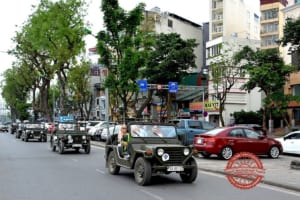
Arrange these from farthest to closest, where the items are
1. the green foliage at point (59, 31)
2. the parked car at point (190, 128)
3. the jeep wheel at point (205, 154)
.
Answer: the green foliage at point (59, 31)
the parked car at point (190, 128)
the jeep wheel at point (205, 154)

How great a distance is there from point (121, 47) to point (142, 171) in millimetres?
17961

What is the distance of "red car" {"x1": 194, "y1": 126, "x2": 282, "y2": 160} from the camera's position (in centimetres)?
1958

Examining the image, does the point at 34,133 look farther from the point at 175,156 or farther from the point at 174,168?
the point at 174,168

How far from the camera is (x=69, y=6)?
44000 mm

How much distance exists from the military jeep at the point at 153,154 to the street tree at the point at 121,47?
13858mm

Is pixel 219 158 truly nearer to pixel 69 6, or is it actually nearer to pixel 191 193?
pixel 191 193

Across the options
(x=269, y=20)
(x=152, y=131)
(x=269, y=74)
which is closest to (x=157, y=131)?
(x=152, y=131)

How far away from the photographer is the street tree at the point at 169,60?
162ft

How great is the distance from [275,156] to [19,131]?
2875cm

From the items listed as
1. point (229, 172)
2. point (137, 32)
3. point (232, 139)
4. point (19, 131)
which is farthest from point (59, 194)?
point (19, 131)

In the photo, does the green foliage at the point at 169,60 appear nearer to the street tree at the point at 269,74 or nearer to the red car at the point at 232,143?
the street tree at the point at 269,74

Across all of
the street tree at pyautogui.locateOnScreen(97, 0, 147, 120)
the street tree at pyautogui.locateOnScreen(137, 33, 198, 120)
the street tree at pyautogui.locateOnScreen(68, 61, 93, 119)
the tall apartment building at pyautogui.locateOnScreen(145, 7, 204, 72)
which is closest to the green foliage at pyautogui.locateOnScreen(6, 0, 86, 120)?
the street tree at pyautogui.locateOnScreen(68, 61, 93, 119)

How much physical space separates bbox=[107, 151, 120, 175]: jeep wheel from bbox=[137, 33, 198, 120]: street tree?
34559mm

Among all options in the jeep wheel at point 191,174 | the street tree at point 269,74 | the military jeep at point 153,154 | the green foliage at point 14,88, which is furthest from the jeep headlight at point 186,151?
the green foliage at point 14,88
